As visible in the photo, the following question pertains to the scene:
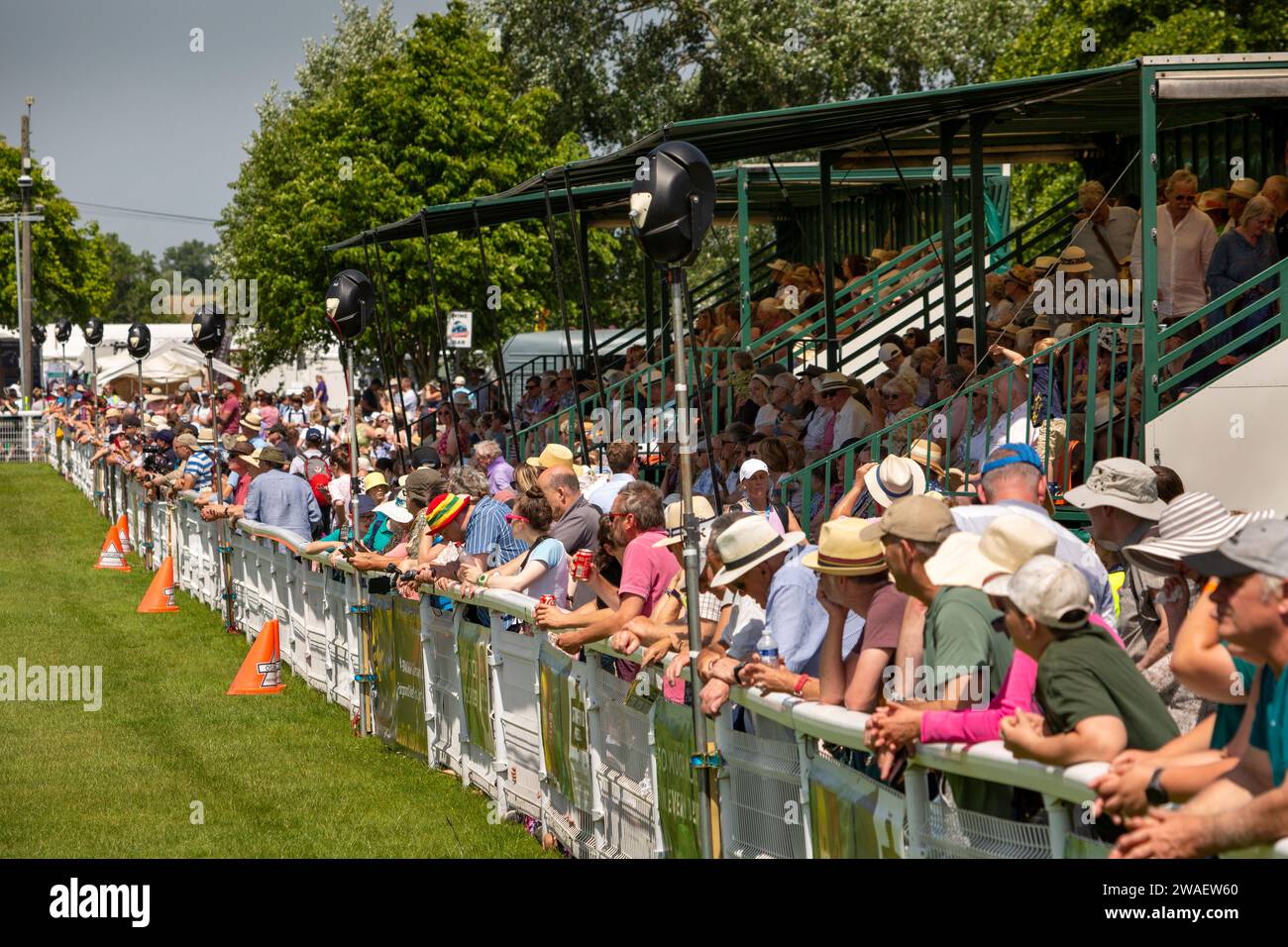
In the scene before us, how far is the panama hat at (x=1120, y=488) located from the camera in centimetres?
714

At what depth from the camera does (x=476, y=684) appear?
9914 mm

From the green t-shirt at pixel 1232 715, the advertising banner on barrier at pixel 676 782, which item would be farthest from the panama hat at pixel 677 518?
the green t-shirt at pixel 1232 715

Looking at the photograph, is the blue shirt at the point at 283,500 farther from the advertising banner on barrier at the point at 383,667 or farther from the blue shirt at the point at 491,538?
the blue shirt at the point at 491,538

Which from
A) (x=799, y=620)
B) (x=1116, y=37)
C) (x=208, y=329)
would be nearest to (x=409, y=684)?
(x=799, y=620)

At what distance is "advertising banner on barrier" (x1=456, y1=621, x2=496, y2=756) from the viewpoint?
9688mm

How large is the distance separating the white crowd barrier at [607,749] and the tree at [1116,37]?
23.1 m

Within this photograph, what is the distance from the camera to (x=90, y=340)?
110 ft

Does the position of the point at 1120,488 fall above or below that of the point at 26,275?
below

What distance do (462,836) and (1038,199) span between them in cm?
2919

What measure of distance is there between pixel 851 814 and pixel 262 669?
30.9 ft

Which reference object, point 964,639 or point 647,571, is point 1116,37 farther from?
point 964,639

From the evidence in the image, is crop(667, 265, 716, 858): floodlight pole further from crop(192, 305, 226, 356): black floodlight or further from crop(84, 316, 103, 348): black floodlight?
crop(84, 316, 103, 348): black floodlight
